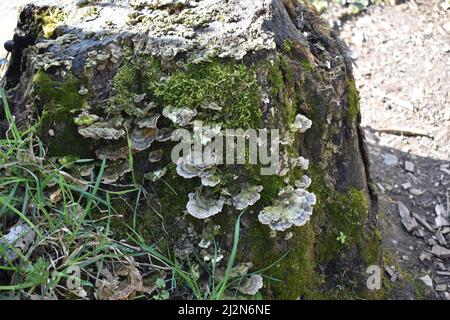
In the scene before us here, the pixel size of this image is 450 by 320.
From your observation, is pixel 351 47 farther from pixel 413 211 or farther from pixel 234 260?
pixel 234 260

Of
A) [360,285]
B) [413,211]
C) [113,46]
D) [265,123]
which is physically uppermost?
[113,46]

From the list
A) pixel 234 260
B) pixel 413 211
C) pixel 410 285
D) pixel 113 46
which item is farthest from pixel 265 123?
pixel 413 211

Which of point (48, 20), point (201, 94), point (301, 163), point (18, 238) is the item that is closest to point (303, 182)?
point (301, 163)

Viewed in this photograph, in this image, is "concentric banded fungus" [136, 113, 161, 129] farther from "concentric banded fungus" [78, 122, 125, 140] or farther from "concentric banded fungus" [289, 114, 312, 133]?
"concentric banded fungus" [289, 114, 312, 133]

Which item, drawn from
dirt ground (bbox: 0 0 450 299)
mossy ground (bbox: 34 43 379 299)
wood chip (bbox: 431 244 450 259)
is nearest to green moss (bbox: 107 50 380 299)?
mossy ground (bbox: 34 43 379 299)

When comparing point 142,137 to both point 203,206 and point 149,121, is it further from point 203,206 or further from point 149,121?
point 203,206

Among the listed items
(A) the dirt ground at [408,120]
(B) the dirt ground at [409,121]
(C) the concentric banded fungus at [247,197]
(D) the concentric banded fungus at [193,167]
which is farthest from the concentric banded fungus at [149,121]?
(B) the dirt ground at [409,121]
